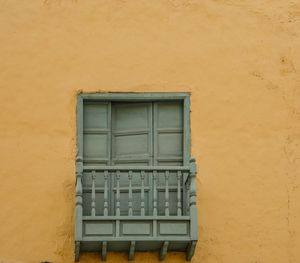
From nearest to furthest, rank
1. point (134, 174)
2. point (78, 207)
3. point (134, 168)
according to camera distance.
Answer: point (78, 207)
point (134, 168)
point (134, 174)

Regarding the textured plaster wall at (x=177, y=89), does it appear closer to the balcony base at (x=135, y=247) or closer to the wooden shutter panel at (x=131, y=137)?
the balcony base at (x=135, y=247)

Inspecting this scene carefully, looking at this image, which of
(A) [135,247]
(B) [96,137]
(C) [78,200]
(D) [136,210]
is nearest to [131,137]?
(B) [96,137]

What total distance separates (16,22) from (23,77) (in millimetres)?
763

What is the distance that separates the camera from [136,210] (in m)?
13.6

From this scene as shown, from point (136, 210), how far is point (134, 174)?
1.59ft

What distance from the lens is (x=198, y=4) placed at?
14367mm

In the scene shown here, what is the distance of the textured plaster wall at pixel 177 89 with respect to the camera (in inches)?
531

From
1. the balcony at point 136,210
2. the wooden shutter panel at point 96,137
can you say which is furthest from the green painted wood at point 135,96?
the balcony at point 136,210

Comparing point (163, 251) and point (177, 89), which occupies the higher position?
point (177, 89)

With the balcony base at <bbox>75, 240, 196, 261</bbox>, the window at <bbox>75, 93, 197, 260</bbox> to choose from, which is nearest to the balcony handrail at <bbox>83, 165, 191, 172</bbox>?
the window at <bbox>75, 93, 197, 260</bbox>

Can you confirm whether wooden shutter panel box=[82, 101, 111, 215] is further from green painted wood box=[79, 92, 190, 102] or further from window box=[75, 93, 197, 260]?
green painted wood box=[79, 92, 190, 102]

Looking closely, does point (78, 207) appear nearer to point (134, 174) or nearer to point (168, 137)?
point (134, 174)

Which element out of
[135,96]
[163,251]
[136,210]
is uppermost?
[135,96]

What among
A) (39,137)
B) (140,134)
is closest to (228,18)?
(140,134)
